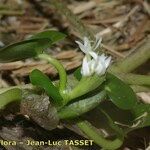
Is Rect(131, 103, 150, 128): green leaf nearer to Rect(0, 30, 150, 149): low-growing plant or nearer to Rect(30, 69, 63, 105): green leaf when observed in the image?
Rect(0, 30, 150, 149): low-growing plant

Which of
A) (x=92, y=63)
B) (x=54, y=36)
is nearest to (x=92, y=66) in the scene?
(x=92, y=63)

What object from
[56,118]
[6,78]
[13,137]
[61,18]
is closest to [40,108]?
[56,118]

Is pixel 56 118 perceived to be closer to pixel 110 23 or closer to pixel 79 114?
pixel 79 114

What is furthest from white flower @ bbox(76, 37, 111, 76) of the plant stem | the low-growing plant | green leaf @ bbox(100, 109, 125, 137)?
the plant stem

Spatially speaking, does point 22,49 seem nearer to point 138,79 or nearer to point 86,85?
point 86,85

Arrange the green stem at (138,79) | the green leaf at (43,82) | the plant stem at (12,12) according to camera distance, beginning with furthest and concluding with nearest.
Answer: the plant stem at (12,12), the green stem at (138,79), the green leaf at (43,82)

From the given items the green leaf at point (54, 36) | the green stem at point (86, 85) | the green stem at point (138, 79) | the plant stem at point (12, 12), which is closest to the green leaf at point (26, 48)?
the green leaf at point (54, 36)

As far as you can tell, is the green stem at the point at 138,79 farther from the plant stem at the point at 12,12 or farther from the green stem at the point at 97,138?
the plant stem at the point at 12,12

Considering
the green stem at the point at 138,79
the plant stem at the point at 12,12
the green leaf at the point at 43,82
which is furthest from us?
the plant stem at the point at 12,12
